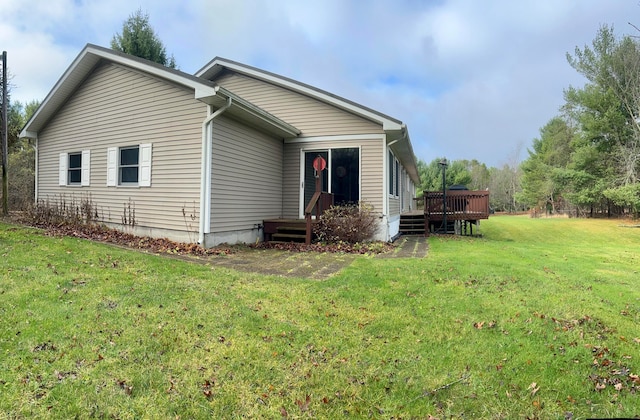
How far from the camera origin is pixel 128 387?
2375 mm

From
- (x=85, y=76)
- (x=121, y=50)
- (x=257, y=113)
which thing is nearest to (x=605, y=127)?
(x=257, y=113)

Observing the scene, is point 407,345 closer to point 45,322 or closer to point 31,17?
Result: point 45,322

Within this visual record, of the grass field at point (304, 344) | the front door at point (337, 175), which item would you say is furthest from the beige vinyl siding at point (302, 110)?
the grass field at point (304, 344)

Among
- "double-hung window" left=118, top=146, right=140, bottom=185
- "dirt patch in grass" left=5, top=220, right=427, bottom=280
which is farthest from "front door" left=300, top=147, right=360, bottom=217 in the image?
"double-hung window" left=118, top=146, right=140, bottom=185

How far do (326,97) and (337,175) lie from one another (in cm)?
235

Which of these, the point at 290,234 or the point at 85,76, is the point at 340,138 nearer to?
the point at 290,234

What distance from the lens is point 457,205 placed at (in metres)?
12.9

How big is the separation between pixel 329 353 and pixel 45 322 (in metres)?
2.64

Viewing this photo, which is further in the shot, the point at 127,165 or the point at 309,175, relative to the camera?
the point at 309,175

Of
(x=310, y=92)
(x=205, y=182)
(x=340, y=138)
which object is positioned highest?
(x=310, y=92)

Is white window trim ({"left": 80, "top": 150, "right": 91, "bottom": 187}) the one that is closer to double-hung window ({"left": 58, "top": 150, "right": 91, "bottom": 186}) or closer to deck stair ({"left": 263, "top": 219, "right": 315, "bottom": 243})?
double-hung window ({"left": 58, "top": 150, "right": 91, "bottom": 186})

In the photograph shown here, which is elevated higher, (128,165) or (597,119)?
(597,119)

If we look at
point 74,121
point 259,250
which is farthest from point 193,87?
point 74,121

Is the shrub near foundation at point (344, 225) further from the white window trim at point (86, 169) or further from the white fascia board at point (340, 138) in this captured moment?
the white window trim at point (86, 169)
